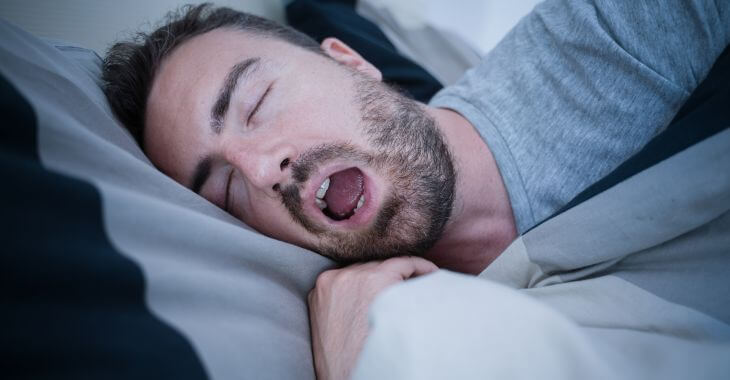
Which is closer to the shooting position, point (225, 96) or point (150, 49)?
point (225, 96)

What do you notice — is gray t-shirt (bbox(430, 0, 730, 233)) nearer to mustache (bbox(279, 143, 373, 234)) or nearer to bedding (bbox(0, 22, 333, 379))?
mustache (bbox(279, 143, 373, 234))

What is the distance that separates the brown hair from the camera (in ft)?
2.44

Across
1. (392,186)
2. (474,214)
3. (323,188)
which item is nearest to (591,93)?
(474,214)

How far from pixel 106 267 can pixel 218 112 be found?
40 centimetres

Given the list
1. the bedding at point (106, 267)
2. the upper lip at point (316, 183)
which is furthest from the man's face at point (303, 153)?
the bedding at point (106, 267)

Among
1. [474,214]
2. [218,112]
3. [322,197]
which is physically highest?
[218,112]

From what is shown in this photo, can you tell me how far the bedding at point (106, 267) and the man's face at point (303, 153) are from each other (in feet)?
0.49

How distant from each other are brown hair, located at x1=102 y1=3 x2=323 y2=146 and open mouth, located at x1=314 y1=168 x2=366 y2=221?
35cm

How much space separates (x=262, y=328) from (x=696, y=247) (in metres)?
0.54

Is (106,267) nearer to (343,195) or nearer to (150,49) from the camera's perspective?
(343,195)

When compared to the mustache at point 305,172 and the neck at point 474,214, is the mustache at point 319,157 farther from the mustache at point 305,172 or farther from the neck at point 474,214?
the neck at point 474,214

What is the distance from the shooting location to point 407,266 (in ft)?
1.92

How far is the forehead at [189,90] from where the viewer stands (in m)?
0.69

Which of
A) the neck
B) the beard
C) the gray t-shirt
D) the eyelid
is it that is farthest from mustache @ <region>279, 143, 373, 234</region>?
the gray t-shirt
